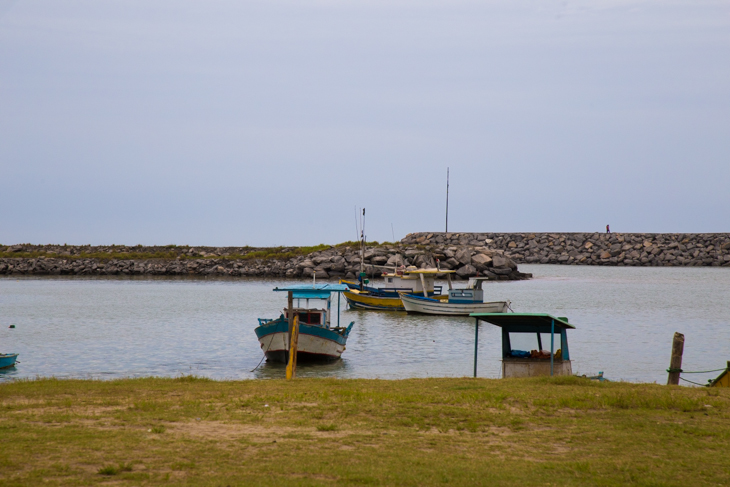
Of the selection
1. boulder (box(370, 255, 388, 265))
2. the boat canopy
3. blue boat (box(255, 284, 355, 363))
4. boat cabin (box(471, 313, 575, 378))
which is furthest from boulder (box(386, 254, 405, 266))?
the boat canopy

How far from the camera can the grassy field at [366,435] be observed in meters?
8.41

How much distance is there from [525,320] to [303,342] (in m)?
10.3

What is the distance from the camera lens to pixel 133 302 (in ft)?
173

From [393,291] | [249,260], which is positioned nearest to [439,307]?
[393,291]

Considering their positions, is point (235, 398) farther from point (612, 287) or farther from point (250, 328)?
point (612, 287)

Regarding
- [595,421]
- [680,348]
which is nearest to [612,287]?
[680,348]

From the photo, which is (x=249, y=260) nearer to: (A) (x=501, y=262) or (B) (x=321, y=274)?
(B) (x=321, y=274)

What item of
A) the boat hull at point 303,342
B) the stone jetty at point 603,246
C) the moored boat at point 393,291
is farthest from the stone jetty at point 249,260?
the boat hull at point 303,342

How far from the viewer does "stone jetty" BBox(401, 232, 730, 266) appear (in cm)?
10450

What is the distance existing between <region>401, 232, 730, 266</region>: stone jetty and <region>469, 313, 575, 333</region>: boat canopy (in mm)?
80726

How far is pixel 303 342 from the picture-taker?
85.4ft

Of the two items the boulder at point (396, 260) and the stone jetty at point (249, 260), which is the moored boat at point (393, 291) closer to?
the stone jetty at point (249, 260)

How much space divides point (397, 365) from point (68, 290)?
48.2 m

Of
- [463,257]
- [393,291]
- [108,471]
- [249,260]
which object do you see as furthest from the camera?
[249,260]
